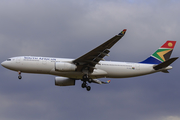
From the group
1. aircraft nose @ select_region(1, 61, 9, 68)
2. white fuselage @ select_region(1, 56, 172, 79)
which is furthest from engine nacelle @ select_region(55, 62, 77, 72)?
aircraft nose @ select_region(1, 61, 9, 68)

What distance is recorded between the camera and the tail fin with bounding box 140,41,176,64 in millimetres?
46438

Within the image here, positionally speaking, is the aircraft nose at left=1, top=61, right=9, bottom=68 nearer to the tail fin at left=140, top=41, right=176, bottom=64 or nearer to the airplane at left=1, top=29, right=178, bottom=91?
the airplane at left=1, top=29, right=178, bottom=91

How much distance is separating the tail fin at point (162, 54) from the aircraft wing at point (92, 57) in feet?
29.0

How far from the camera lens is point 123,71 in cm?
4350

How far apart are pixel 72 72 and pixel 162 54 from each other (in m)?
14.4

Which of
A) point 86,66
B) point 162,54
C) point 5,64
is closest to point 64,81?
point 86,66

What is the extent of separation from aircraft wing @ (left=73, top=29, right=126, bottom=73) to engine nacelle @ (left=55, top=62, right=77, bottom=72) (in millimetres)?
888

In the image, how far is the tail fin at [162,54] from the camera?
4644cm

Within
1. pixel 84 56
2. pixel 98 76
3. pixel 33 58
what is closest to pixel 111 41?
Result: pixel 84 56

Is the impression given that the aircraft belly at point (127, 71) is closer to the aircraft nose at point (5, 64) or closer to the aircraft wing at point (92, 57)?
the aircraft wing at point (92, 57)

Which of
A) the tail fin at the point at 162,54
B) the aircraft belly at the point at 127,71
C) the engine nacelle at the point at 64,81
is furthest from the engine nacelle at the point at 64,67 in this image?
the tail fin at the point at 162,54

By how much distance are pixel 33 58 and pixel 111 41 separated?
37.8 ft

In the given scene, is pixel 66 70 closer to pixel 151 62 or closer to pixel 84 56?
pixel 84 56

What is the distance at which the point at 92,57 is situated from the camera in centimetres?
4062
